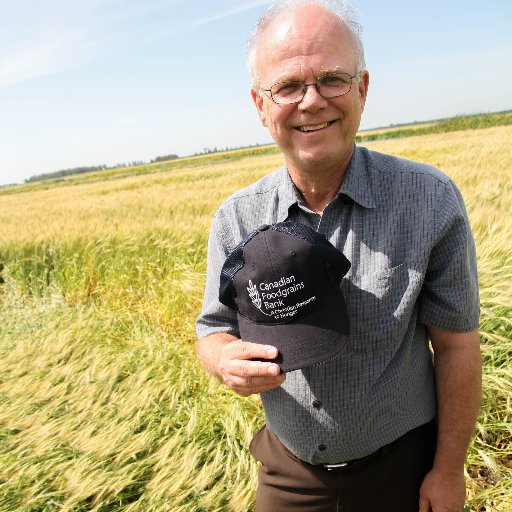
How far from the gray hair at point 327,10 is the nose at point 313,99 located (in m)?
0.14

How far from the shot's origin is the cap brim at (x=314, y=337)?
1.19m

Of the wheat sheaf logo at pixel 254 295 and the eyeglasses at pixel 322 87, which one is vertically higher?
the eyeglasses at pixel 322 87

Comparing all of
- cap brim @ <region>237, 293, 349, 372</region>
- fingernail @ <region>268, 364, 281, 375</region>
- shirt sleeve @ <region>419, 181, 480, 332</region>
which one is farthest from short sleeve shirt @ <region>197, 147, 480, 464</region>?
fingernail @ <region>268, 364, 281, 375</region>

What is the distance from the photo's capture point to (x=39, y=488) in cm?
251

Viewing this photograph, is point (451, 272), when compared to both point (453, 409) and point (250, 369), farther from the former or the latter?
point (250, 369)

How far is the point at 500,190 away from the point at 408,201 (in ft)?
14.4

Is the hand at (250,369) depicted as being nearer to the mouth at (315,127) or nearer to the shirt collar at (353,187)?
the shirt collar at (353,187)

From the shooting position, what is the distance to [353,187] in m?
1.28

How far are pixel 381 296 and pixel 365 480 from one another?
586 mm

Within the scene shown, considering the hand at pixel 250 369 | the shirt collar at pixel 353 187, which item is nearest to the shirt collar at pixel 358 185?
the shirt collar at pixel 353 187

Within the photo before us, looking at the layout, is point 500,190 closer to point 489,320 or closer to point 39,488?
point 489,320

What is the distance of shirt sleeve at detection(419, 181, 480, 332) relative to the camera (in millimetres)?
1204

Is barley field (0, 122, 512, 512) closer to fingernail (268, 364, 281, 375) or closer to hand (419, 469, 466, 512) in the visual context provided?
hand (419, 469, 466, 512)

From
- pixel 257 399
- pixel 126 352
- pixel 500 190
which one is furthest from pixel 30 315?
pixel 500 190
